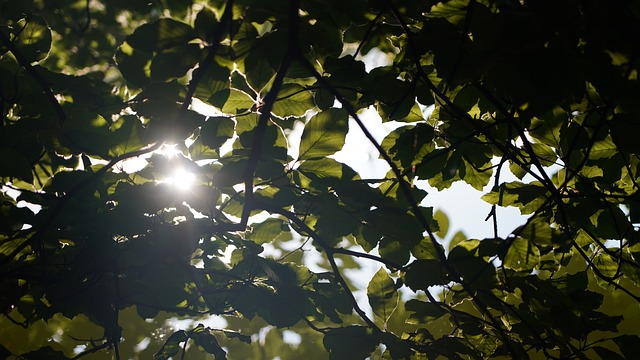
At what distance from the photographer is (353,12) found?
1.22 metres

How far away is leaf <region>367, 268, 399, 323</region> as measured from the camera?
4.99 ft

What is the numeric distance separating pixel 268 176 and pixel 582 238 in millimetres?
1158

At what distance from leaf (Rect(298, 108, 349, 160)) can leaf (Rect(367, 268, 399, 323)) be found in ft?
1.50

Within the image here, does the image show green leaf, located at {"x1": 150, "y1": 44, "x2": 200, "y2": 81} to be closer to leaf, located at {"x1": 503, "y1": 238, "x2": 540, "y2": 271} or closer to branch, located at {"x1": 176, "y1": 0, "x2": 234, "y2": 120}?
branch, located at {"x1": 176, "y1": 0, "x2": 234, "y2": 120}

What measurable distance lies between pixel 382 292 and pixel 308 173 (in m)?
0.47

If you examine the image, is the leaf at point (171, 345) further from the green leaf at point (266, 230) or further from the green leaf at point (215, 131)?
the green leaf at point (215, 131)

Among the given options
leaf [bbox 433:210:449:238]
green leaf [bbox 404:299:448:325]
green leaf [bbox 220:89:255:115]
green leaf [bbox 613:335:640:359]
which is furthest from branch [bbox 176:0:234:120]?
green leaf [bbox 613:335:640:359]

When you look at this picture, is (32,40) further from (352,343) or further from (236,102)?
(352,343)

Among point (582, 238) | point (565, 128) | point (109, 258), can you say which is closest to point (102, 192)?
point (109, 258)

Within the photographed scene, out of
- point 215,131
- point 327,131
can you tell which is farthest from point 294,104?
point 215,131

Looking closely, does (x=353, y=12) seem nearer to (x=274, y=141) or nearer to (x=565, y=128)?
(x=274, y=141)

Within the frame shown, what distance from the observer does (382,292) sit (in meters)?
1.52

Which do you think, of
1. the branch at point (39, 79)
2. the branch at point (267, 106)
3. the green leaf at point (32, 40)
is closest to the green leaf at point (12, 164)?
the branch at point (39, 79)

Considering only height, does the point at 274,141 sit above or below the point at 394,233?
above
